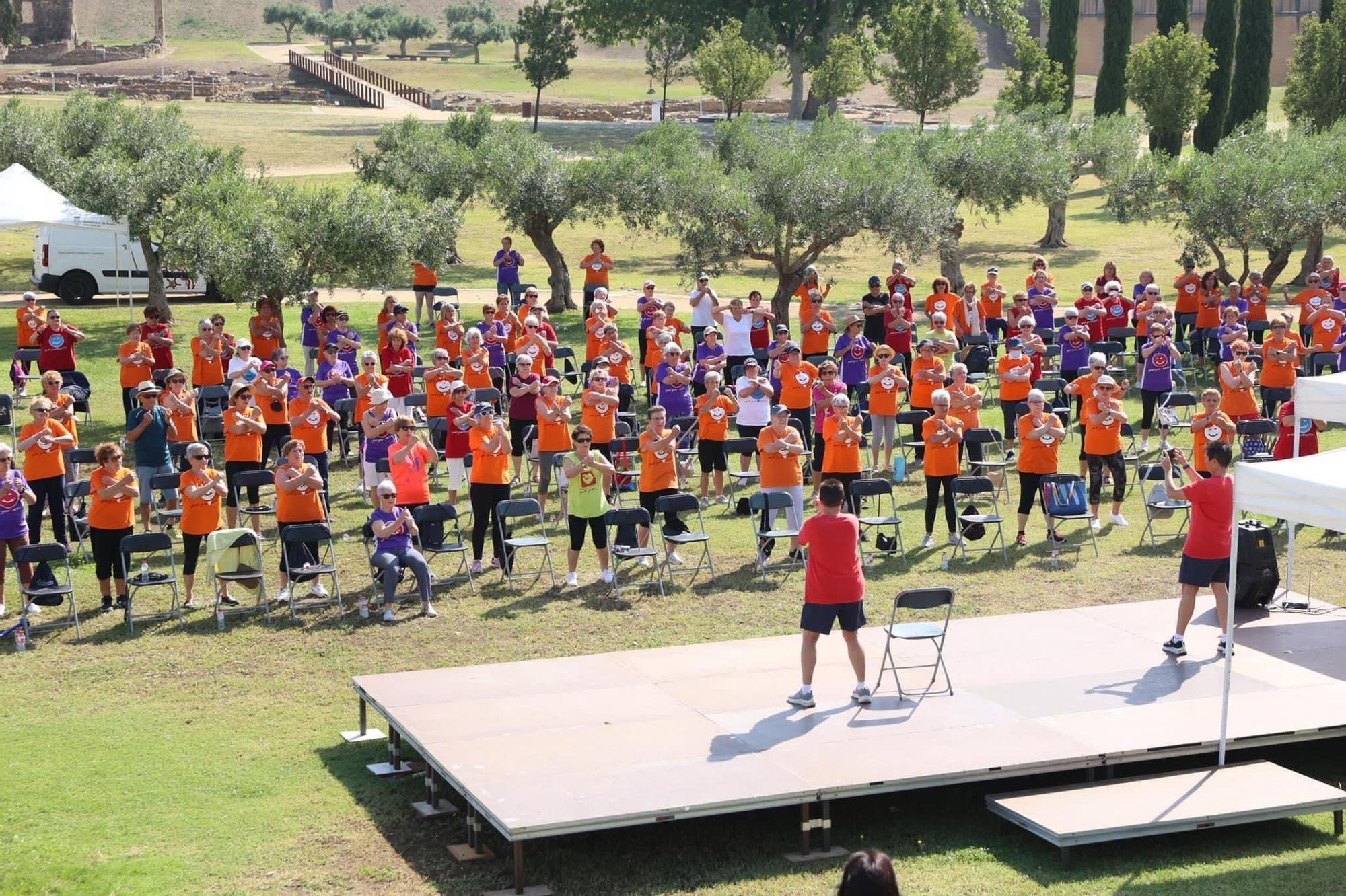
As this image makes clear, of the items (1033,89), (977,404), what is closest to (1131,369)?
(977,404)

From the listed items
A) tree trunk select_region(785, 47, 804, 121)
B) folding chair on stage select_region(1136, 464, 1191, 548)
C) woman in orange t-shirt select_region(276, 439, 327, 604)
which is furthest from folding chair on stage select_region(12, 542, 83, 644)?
tree trunk select_region(785, 47, 804, 121)

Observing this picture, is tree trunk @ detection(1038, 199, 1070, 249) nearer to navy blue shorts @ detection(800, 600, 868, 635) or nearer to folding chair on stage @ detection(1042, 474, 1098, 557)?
folding chair on stage @ detection(1042, 474, 1098, 557)

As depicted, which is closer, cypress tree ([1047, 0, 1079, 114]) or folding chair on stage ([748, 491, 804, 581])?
folding chair on stage ([748, 491, 804, 581])

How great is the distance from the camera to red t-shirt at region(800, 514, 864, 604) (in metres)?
11.1

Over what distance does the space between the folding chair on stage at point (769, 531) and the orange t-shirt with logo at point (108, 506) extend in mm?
5671

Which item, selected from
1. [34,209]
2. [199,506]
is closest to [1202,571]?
[199,506]

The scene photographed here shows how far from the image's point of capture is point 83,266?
3064 centimetres

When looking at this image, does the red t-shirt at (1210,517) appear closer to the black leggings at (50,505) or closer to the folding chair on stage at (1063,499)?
the folding chair on stage at (1063,499)

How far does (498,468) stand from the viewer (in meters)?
15.1

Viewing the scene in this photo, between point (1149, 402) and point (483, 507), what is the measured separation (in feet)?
30.4

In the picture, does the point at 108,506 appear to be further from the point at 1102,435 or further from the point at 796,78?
the point at 796,78

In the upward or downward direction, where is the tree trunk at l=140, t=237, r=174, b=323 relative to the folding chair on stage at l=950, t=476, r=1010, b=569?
upward

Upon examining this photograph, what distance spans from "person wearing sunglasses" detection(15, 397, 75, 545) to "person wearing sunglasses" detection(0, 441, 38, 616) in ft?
3.72

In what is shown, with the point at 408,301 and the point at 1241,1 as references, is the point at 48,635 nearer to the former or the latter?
the point at 408,301
